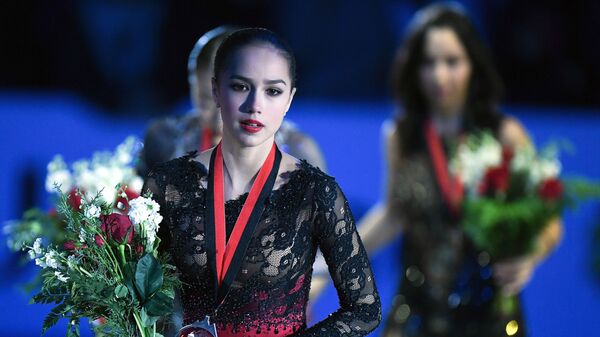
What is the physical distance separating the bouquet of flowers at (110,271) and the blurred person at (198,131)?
4.54 ft

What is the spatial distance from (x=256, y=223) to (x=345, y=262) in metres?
0.21

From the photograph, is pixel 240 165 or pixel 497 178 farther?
pixel 497 178

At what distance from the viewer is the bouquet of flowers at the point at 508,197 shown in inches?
192

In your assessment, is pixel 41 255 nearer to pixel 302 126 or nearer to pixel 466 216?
pixel 466 216

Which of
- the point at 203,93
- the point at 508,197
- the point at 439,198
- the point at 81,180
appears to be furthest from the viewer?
the point at 439,198

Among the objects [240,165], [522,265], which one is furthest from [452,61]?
[240,165]

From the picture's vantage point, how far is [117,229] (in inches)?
103

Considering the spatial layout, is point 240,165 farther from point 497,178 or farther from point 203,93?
point 497,178

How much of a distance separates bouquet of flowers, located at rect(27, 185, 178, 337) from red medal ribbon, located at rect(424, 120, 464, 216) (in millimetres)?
2682

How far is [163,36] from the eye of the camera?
258 inches

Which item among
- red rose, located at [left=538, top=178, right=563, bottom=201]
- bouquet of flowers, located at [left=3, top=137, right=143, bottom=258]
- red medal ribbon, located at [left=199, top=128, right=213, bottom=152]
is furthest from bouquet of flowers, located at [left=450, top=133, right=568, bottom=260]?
bouquet of flowers, located at [left=3, top=137, right=143, bottom=258]

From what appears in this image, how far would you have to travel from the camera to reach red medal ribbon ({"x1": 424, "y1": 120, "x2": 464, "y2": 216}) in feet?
17.0

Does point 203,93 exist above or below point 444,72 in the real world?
below

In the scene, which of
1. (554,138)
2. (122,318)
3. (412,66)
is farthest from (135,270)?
(554,138)
